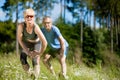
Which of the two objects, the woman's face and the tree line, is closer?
the woman's face

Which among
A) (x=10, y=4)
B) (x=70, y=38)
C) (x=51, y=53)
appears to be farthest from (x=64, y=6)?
(x=51, y=53)

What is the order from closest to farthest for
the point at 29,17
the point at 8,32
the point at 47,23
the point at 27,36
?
1. the point at 29,17
2. the point at 27,36
3. the point at 47,23
4. the point at 8,32

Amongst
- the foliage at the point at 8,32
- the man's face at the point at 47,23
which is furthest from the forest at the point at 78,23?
the man's face at the point at 47,23

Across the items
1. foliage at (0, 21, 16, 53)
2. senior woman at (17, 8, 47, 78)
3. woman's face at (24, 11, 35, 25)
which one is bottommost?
foliage at (0, 21, 16, 53)

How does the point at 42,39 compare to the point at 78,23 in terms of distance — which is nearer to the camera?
the point at 42,39

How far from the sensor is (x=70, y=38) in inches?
1714

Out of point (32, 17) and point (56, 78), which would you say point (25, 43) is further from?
point (56, 78)

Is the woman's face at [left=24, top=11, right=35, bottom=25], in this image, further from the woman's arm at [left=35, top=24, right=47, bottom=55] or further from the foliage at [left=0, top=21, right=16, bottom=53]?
the foliage at [left=0, top=21, right=16, bottom=53]

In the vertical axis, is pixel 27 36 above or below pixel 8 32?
above

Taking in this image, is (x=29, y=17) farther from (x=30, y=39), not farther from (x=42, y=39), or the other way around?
(x=30, y=39)

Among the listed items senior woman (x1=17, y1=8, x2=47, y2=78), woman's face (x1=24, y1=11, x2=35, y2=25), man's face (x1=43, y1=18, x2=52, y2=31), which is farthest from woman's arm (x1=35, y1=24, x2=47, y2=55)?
man's face (x1=43, y1=18, x2=52, y2=31)

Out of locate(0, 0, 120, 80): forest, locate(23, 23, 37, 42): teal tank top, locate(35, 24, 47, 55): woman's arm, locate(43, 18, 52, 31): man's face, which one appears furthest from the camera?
locate(0, 0, 120, 80): forest

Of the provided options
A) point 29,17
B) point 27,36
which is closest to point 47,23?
point 27,36

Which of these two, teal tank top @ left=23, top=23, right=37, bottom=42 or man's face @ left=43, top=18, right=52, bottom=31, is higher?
man's face @ left=43, top=18, right=52, bottom=31
